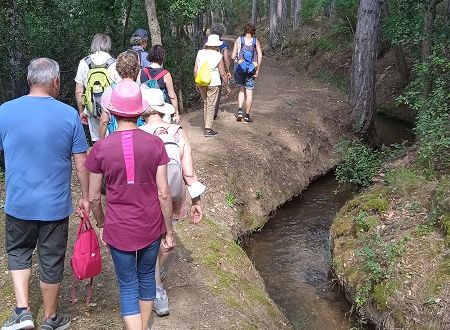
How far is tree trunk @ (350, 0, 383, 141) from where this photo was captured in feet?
39.7

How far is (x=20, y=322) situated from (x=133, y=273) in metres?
1.17

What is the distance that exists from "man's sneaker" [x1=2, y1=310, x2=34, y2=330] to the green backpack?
116 inches

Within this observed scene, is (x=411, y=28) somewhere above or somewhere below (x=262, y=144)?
above

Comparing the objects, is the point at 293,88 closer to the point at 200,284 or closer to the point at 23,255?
the point at 200,284

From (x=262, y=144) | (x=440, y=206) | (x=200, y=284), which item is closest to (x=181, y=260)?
(x=200, y=284)

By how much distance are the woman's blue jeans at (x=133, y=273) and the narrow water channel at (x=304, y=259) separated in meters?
2.97

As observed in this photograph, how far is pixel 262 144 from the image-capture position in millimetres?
10398

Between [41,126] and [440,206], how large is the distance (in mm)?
4803

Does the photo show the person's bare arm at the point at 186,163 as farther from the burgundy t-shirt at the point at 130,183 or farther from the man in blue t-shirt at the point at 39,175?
the man in blue t-shirt at the point at 39,175

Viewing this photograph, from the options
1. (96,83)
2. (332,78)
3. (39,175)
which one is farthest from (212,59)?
(332,78)

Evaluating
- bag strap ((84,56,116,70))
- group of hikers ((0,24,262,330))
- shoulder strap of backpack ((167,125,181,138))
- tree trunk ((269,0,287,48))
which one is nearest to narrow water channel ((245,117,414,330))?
group of hikers ((0,24,262,330))

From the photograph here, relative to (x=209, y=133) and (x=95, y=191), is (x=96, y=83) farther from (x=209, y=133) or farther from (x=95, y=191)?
(x=209, y=133)

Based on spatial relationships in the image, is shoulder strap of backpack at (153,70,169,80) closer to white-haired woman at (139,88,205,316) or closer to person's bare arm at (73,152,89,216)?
white-haired woman at (139,88,205,316)

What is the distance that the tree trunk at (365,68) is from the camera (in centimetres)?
1211
